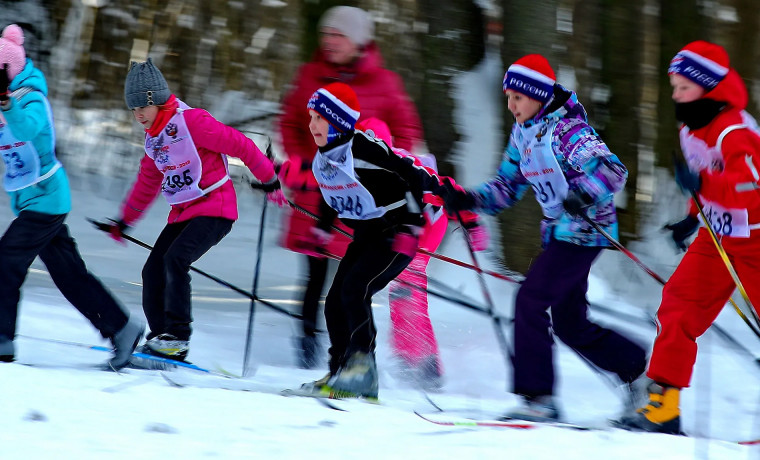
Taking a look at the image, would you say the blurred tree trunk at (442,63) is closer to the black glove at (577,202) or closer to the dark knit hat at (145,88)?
the dark knit hat at (145,88)

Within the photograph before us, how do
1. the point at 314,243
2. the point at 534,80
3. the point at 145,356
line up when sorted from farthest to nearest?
the point at 314,243
the point at 145,356
the point at 534,80

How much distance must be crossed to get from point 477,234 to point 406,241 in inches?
17.1

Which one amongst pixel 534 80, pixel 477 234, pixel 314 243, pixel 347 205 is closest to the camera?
pixel 534 80

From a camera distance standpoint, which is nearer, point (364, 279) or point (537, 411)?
point (537, 411)

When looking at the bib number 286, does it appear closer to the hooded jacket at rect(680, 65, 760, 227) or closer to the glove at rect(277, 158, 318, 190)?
the glove at rect(277, 158, 318, 190)

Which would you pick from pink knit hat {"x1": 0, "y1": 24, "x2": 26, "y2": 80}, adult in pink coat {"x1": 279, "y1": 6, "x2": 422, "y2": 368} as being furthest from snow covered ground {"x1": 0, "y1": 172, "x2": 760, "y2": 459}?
pink knit hat {"x1": 0, "y1": 24, "x2": 26, "y2": 80}

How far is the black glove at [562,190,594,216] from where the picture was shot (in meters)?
4.07

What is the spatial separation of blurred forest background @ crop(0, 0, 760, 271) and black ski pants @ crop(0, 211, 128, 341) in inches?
138

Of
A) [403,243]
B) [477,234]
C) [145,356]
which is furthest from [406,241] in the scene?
[145,356]

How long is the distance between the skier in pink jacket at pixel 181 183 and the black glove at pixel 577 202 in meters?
1.51

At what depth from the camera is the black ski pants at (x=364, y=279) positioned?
175 inches

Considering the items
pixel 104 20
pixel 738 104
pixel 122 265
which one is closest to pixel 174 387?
pixel 738 104

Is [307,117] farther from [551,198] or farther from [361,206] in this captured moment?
[551,198]

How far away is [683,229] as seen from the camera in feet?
14.4
